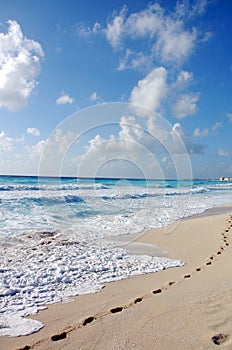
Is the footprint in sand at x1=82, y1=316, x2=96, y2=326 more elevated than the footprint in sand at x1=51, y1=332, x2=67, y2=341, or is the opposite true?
the footprint in sand at x1=82, y1=316, x2=96, y2=326

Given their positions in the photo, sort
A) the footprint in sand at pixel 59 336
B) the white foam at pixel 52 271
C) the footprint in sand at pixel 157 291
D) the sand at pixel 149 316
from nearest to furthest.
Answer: the sand at pixel 149 316 → the footprint in sand at pixel 59 336 → the white foam at pixel 52 271 → the footprint in sand at pixel 157 291

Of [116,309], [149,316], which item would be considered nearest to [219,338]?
[149,316]

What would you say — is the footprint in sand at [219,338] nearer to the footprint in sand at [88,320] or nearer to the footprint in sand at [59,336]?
the footprint in sand at [88,320]

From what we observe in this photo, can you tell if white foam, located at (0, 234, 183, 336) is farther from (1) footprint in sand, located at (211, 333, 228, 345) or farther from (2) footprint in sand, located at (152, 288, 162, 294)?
(1) footprint in sand, located at (211, 333, 228, 345)

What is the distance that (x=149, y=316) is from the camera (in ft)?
12.2

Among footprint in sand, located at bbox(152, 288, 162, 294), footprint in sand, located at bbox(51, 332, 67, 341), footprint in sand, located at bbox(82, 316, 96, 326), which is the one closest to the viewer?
footprint in sand, located at bbox(51, 332, 67, 341)

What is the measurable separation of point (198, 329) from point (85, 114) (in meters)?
7.10

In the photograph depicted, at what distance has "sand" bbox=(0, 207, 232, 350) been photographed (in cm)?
315

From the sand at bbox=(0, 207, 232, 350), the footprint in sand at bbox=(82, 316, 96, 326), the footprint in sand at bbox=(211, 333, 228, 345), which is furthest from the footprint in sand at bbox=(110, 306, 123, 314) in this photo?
the footprint in sand at bbox=(211, 333, 228, 345)

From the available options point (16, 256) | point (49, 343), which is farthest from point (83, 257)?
point (49, 343)

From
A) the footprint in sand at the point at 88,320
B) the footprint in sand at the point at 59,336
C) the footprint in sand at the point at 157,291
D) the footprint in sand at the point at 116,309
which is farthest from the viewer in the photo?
the footprint in sand at the point at 157,291

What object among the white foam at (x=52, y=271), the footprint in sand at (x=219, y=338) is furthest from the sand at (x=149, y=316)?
the white foam at (x=52, y=271)

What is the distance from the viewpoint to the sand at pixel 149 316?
3.15 meters

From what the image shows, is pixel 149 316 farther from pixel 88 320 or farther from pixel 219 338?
pixel 219 338
